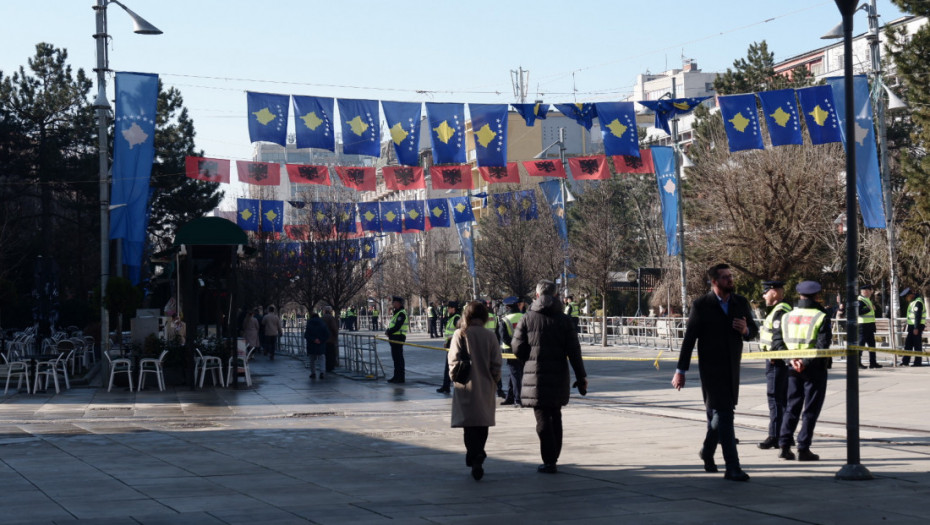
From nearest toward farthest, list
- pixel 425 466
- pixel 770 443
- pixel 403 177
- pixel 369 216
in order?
pixel 425 466 < pixel 770 443 < pixel 403 177 < pixel 369 216

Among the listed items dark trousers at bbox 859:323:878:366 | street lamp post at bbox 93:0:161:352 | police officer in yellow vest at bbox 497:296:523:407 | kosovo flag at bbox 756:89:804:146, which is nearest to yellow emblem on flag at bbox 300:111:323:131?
street lamp post at bbox 93:0:161:352

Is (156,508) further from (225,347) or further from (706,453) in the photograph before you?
(225,347)

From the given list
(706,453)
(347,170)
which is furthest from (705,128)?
(706,453)

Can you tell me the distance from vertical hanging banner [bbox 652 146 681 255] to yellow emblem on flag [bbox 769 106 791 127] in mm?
6233

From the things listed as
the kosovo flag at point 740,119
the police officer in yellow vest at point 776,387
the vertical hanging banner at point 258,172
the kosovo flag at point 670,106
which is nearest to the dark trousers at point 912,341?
the kosovo flag at point 740,119

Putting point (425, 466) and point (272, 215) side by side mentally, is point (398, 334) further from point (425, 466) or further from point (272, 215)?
point (272, 215)

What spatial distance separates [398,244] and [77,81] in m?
45.6

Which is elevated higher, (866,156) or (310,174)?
(310,174)

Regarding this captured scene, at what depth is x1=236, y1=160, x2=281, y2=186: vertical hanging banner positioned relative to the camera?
102 feet

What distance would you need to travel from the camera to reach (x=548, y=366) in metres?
9.17

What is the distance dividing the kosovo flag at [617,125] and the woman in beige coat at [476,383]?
1779 cm

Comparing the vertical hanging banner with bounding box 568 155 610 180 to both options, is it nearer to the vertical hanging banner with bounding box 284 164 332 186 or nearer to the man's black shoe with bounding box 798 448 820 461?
the vertical hanging banner with bounding box 284 164 332 186

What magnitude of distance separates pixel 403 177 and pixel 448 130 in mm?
6042

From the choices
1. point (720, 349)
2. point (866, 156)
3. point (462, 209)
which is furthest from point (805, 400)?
point (462, 209)
